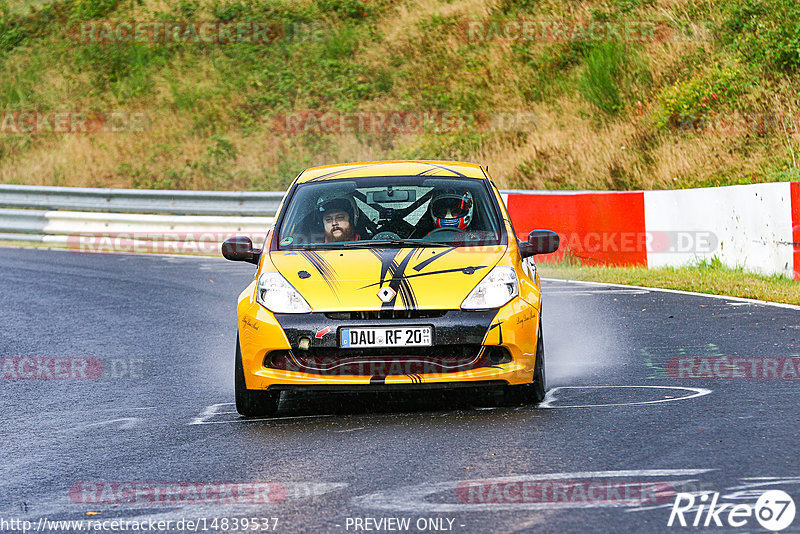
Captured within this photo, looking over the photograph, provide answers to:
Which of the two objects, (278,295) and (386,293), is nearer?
(386,293)

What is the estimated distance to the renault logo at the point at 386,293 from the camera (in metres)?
6.51

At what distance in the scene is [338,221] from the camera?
301 inches

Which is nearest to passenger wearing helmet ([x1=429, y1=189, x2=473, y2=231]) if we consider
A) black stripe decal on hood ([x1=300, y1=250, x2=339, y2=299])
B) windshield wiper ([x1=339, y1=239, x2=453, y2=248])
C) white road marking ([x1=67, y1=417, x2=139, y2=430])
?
windshield wiper ([x1=339, y1=239, x2=453, y2=248])

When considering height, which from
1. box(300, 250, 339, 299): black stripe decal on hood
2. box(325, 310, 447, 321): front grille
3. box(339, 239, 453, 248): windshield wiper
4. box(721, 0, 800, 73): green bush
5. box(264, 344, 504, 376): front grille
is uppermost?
box(721, 0, 800, 73): green bush

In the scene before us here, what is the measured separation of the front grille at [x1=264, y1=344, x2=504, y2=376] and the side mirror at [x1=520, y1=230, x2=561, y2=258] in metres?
1.20

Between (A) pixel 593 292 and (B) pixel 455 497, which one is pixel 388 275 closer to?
(B) pixel 455 497

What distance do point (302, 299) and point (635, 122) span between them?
18.4 m

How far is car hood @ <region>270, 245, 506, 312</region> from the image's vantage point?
21.4 ft

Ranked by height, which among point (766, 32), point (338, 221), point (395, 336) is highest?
point (766, 32)

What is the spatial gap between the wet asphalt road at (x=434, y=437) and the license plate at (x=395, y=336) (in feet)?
1.56

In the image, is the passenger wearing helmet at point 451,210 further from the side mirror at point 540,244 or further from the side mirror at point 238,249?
the side mirror at point 238,249

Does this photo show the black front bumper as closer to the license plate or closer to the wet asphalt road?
the license plate

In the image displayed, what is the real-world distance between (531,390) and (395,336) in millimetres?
993

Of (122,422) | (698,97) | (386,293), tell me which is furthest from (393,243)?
(698,97)
